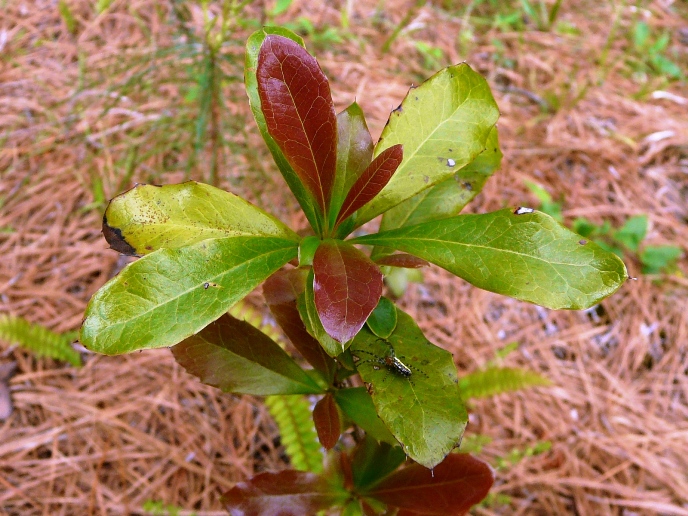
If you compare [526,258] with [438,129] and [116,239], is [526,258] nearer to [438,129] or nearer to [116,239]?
[438,129]

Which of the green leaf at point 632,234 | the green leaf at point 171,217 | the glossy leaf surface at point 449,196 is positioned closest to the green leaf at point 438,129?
the glossy leaf surface at point 449,196

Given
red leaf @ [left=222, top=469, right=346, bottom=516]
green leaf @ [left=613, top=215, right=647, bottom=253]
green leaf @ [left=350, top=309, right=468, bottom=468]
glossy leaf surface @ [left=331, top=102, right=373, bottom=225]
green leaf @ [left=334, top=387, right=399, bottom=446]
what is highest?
glossy leaf surface @ [left=331, top=102, right=373, bottom=225]

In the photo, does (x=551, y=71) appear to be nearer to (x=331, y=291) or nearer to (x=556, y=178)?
(x=556, y=178)

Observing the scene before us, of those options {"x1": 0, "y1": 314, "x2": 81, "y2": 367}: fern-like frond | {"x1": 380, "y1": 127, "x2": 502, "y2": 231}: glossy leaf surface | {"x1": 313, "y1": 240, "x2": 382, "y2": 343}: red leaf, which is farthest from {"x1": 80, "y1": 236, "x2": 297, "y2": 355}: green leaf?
{"x1": 0, "y1": 314, "x2": 81, "y2": 367}: fern-like frond

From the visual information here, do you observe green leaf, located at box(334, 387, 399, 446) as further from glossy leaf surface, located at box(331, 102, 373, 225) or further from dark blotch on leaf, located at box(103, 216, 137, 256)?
dark blotch on leaf, located at box(103, 216, 137, 256)

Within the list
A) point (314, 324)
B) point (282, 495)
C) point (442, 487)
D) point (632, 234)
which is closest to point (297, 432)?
point (282, 495)

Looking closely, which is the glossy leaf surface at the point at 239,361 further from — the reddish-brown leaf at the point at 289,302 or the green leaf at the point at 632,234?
the green leaf at the point at 632,234

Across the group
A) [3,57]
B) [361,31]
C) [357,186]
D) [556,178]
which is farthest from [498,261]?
[3,57]
